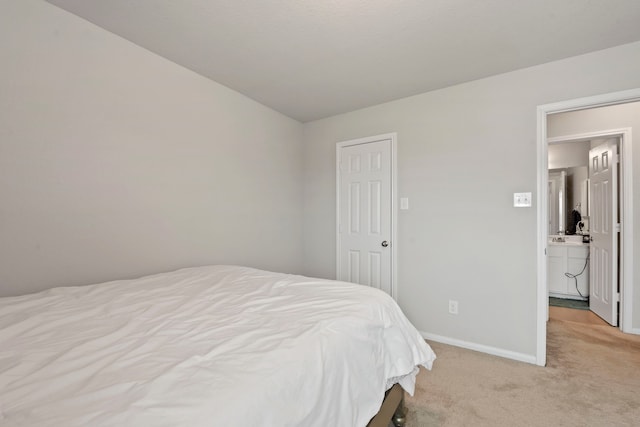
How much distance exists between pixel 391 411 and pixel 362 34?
7.39ft

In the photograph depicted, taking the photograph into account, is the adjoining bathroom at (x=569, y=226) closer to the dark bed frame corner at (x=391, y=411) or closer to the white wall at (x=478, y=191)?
the white wall at (x=478, y=191)

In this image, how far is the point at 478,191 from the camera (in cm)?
254

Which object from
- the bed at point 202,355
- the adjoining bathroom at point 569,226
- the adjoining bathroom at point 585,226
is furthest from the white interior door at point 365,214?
the adjoining bathroom at point 569,226

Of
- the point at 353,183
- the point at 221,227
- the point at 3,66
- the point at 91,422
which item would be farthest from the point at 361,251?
the point at 3,66

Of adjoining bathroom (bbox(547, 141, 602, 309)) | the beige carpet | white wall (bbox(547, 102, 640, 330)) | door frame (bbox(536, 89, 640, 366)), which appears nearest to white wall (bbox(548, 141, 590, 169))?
adjoining bathroom (bbox(547, 141, 602, 309))

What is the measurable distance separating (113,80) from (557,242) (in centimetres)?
550

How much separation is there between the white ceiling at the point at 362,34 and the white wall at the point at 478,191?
20 centimetres

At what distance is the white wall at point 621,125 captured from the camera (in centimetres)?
275

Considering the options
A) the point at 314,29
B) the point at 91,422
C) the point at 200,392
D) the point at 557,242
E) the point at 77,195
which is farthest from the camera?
the point at 557,242

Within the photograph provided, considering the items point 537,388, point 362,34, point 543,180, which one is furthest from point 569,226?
point 362,34

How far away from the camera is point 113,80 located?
1.88 meters

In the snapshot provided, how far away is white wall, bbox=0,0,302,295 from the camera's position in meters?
1.52

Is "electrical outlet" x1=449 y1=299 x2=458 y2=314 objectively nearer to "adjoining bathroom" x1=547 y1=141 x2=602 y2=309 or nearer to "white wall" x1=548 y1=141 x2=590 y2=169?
"adjoining bathroom" x1=547 y1=141 x2=602 y2=309

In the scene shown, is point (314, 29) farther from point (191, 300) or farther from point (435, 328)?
point (435, 328)
